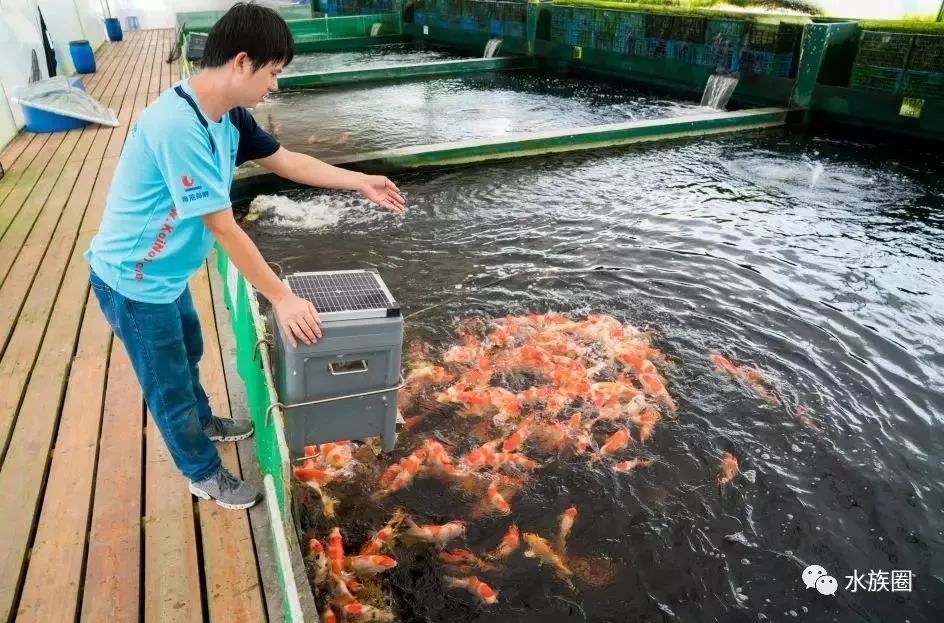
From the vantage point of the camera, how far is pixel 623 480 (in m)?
4.18

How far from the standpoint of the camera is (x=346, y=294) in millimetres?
2955

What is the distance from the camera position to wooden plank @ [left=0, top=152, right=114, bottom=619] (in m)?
3.04

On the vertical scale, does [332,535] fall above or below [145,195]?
below

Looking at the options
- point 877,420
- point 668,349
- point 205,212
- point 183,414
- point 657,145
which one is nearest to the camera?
point 205,212

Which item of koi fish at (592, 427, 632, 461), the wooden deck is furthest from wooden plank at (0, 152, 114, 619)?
koi fish at (592, 427, 632, 461)

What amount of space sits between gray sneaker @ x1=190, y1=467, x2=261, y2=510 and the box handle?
86cm

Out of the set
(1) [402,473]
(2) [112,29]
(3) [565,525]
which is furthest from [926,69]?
(2) [112,29]

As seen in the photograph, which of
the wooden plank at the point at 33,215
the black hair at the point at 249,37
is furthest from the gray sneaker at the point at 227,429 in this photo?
the wooden plank at the point at 33,215

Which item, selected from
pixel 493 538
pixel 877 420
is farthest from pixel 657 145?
pixel 493 538

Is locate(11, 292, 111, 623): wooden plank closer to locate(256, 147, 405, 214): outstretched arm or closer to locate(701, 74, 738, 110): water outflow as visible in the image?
locate(256, 147, 405, 214): outstretched arm

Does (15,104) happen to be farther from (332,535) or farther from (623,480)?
(623,480)

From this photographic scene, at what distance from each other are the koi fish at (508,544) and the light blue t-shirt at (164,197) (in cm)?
225

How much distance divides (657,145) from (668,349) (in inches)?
256

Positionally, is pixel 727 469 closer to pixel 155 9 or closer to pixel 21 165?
pixel 21 165
